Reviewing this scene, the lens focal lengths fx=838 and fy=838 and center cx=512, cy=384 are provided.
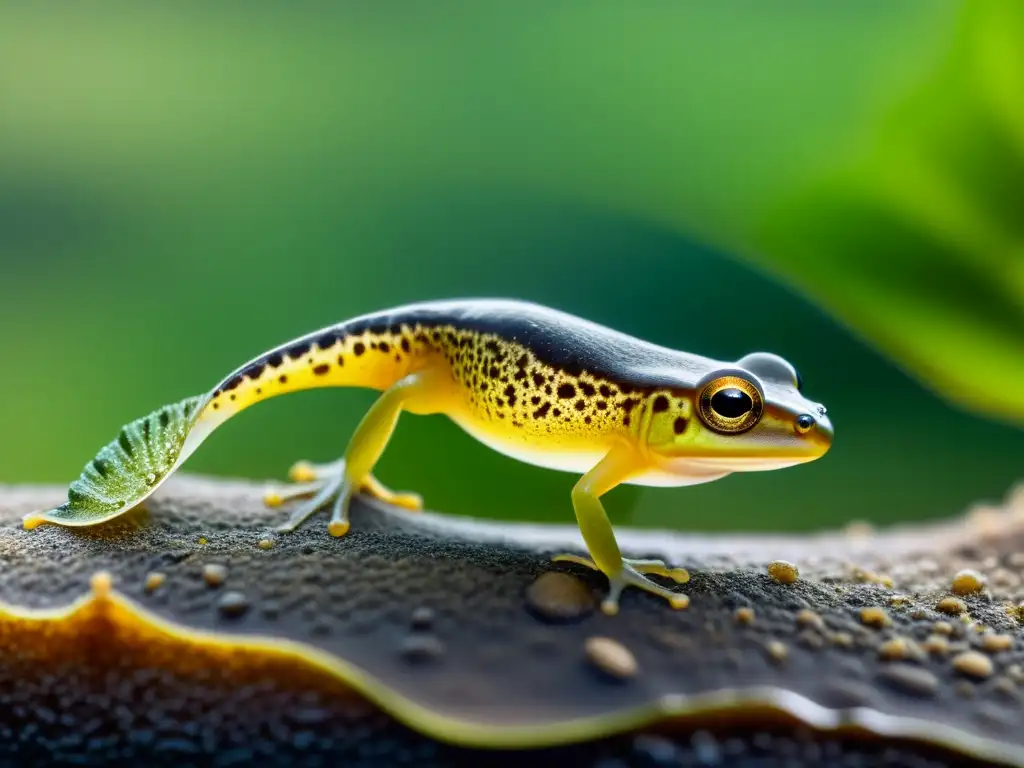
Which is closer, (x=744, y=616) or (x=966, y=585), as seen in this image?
(x=744, y=616)

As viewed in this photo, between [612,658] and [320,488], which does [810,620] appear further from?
[320,488]

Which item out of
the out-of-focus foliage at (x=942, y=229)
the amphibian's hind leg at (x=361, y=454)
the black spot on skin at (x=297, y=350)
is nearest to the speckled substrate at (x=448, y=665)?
the amphibian's hind leg at (x=361, y=454)

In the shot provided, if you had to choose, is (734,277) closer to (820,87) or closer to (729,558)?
(820,87)

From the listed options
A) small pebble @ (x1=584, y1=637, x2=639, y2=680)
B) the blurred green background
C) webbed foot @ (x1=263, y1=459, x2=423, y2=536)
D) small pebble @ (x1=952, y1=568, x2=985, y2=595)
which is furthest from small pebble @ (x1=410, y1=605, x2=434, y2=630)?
the blurred green background

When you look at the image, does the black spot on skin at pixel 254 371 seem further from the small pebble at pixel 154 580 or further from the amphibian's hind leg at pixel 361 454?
the small pebble at pixel 154 580

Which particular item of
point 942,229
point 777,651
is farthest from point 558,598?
point 942,229

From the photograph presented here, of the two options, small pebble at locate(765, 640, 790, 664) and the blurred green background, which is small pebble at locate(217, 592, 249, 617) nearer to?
small pebble at locate(765, 640, 790, 664)
